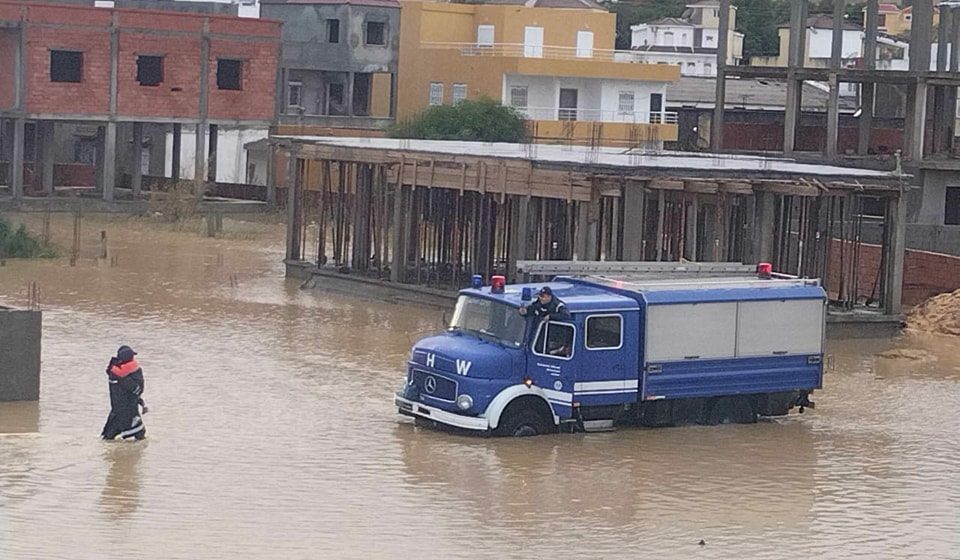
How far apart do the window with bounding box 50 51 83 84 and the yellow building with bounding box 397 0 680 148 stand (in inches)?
600

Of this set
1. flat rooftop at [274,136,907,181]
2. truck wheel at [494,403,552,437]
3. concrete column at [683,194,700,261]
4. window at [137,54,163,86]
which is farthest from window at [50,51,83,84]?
truck wheel at [494,403,552,437]

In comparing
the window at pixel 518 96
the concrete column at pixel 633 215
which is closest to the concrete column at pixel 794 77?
the window at pixel 518 96

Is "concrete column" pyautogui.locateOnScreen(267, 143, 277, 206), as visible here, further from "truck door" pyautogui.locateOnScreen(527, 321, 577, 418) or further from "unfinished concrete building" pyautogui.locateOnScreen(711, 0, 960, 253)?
"truck door" pyautogui.locateOnScreen(527, 321, 577, 418)

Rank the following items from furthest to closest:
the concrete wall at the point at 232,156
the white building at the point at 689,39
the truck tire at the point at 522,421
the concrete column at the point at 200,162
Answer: the white building at the point at 689,39 → the concrete wall at the point at 232,156 → the concrete column at the point at 200,162 → the truck tire at the point at 522,421

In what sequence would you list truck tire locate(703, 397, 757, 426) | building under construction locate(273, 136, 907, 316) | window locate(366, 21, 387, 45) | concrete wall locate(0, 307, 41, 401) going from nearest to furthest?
concrete wall locate(0, 307, 41, 401) < truck tire locate(703, 397, 757, 426) < building under construction locate(273, 136, 907, 316) < window locate(366, 21, 387, 45)

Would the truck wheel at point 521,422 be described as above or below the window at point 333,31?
below

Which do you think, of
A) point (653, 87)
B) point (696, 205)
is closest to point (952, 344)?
point (696, 205)

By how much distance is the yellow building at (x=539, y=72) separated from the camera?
64.5 metres

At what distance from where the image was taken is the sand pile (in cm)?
3419

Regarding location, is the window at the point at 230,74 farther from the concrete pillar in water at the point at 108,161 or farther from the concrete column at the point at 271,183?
the concrete pillar in water at the point at 108,161

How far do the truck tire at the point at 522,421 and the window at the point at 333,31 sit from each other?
46.7 meters

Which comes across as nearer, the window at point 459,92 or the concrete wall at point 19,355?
the concrete wall at point 19,355

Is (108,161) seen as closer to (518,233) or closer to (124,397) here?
(518,233)

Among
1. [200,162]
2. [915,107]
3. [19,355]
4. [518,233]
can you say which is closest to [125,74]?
[200,162]
